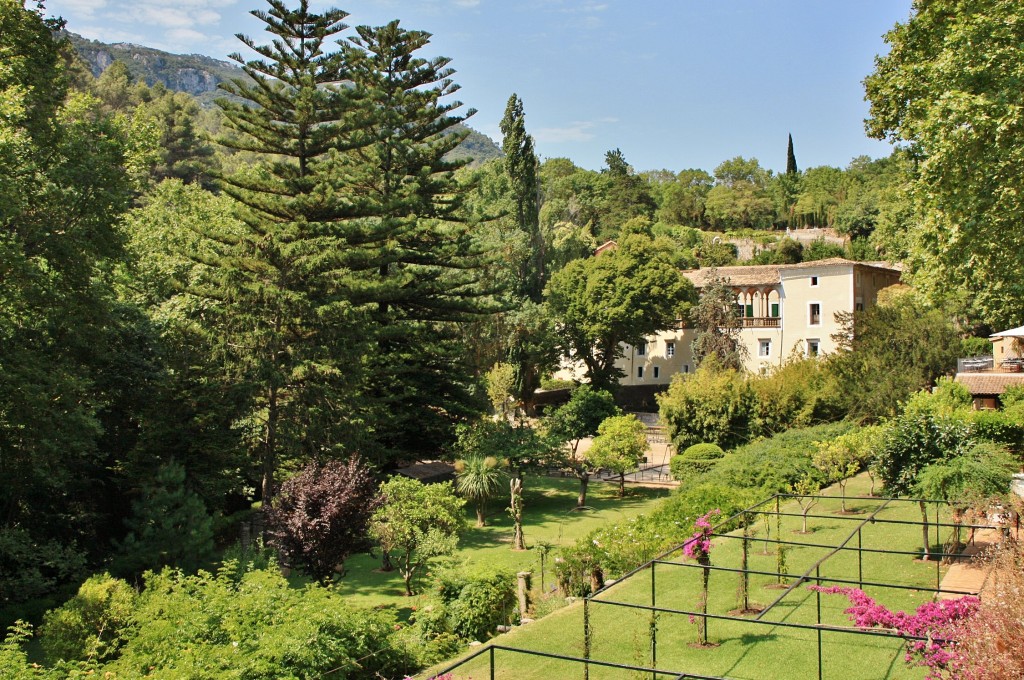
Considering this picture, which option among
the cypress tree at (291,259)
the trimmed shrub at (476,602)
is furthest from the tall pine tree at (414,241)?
the trimmed shrub at (476,602)

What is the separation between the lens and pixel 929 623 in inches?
330

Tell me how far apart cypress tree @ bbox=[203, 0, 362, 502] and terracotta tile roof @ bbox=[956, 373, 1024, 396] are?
18364 millimetres

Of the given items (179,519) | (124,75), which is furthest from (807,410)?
(124,75)

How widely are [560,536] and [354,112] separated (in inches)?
533

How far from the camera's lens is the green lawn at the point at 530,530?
17125 millimetres

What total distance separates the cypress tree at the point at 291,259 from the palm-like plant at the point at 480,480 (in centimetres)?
387

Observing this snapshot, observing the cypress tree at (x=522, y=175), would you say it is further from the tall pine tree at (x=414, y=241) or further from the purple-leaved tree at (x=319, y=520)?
the purple-leaved tree at (x=319, y=520)

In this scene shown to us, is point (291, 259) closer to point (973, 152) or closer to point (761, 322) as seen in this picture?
point (973, 152)

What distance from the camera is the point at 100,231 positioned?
18188 mm

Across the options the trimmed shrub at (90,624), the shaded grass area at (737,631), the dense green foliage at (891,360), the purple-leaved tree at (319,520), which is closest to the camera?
the shaded grass area at (737,631)

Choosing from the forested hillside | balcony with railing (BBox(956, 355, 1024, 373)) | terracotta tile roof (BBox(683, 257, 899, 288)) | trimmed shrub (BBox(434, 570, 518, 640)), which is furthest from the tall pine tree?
terracotta tile roof (BBox(683, 257, 899, 288))

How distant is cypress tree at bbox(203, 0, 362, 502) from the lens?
21.2m

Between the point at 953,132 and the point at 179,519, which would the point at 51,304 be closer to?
the point at 179,519

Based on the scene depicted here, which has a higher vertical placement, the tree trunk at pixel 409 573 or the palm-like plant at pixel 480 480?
the palm-like plant at pixel 480 480
